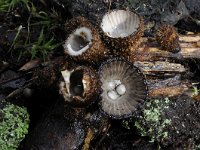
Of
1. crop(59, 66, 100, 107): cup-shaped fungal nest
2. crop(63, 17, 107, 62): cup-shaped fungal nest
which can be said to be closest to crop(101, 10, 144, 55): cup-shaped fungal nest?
crop(63, 17, 107, 62): cup-shaped fungal nest

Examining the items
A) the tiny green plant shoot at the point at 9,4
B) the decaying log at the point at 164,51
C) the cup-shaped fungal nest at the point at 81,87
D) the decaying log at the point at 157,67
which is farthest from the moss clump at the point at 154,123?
the tiny green plant shoot at the point at 9,4

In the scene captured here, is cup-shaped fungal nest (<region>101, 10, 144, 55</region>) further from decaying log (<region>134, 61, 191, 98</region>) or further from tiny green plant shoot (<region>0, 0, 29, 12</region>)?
tiny green plant shoot (<region>0, 0, 29, 12</region>)

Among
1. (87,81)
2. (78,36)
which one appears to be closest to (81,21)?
(78,36)

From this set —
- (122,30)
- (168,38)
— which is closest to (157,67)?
(168,38)

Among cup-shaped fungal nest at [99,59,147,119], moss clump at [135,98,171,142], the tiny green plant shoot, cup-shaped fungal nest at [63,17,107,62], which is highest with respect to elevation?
cup-shaped fungal nest at [63,17,107,62]

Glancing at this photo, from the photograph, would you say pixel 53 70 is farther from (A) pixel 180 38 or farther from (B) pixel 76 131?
(A) pixel 180 38

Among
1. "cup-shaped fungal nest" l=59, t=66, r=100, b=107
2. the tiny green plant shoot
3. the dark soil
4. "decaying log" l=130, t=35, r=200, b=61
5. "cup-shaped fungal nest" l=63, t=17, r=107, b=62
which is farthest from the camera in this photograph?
the tiny green plant shoot
